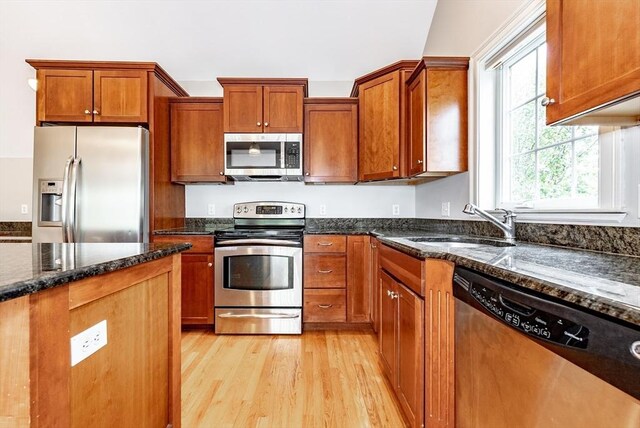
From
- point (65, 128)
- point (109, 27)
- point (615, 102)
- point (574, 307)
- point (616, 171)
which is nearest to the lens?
point (574, 307)

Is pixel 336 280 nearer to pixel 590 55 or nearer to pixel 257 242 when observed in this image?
pixel 257 242

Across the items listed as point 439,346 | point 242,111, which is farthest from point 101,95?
point 439,346

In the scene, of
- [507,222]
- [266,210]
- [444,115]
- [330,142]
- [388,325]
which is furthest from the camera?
[266,210]

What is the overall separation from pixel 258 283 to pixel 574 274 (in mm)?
2315

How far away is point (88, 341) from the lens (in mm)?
831

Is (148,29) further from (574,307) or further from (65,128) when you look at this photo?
(574,307)

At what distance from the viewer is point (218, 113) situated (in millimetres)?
3061

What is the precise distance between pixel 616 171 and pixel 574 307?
90cm

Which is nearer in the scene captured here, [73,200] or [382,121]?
[73,200]

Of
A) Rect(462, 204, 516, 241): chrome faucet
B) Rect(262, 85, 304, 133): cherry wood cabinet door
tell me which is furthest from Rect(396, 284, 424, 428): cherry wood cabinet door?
Rect(262, 85, 304, 133): cherry wood cabinet door

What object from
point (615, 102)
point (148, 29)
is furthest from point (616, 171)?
point (148, 29)

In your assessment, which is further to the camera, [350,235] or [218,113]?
[218,113]

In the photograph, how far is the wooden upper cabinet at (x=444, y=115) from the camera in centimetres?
219

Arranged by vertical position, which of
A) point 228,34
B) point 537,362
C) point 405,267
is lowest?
point 537,362
